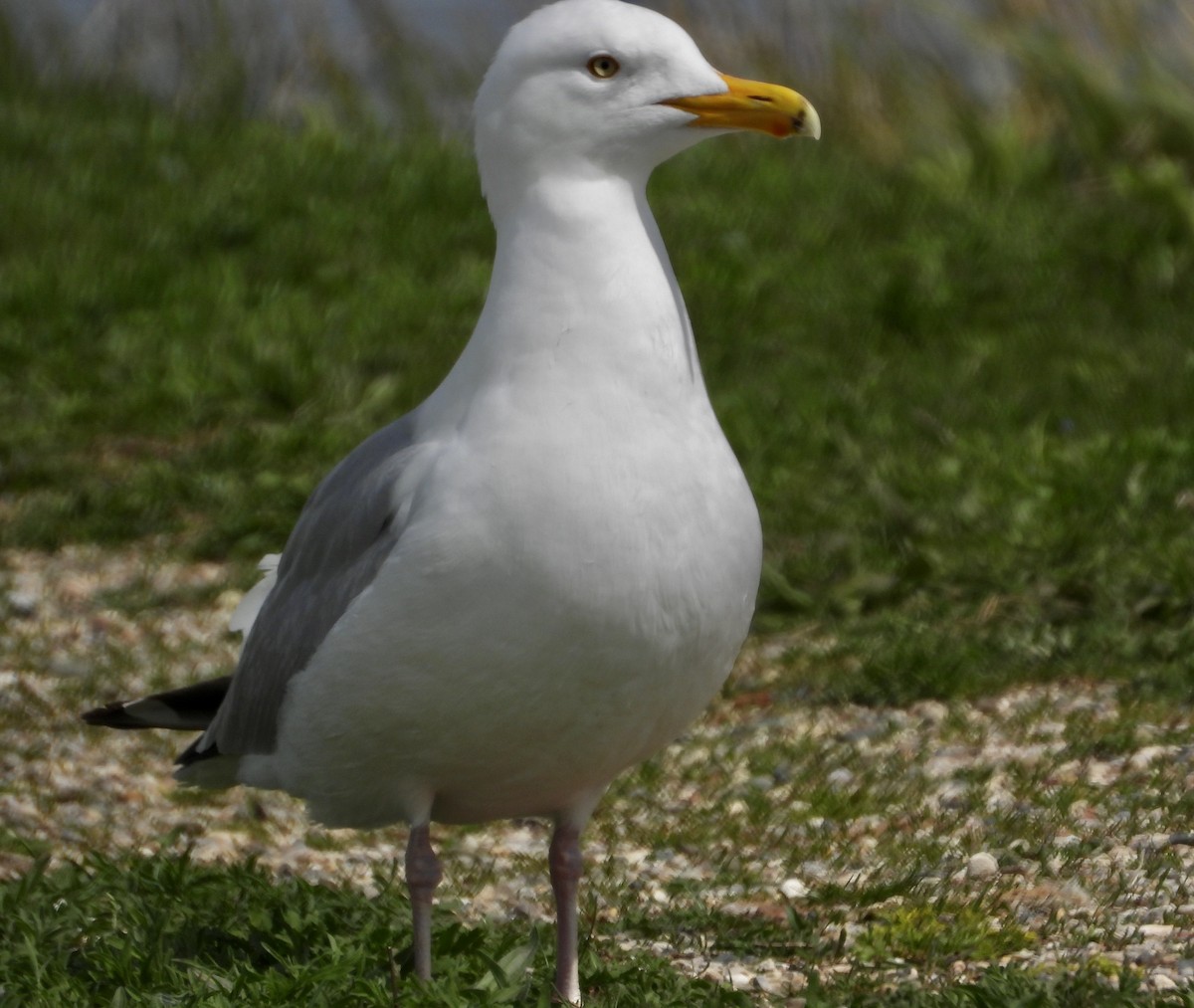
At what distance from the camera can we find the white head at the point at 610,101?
12.9 feet

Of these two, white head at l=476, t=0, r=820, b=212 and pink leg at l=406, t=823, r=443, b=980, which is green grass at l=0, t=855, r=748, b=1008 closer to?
pink leg at l=406, t=823, r=443, b=980

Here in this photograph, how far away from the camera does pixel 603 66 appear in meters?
3.97

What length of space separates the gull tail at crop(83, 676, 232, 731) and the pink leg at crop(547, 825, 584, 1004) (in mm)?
947

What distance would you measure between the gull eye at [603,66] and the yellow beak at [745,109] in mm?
107

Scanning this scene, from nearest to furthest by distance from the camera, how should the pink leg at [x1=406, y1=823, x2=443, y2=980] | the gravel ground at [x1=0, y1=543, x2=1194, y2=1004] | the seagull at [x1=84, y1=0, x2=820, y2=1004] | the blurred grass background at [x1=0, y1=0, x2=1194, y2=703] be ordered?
the seagull at [x1=84, y1=0, x2=820, y2=1004], the pink leg at [x1=406, y1=823, x2=443, y2=980], the gravel ground at [x1=0, y1=543, x2=1194, y2=1004], the blurred grass background at [x1=0, y1=0, x2=1194, y2=703]

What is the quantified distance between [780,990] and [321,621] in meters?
1.14

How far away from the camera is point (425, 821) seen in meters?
4.06

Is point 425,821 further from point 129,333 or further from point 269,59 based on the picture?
point 269,59

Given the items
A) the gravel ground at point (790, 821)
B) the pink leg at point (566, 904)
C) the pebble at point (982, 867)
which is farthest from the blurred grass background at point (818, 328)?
the pink leg at point (566, 904)

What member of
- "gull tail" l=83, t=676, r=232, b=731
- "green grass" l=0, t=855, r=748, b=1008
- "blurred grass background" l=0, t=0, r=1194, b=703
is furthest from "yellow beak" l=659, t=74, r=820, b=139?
"blurred grass background" l=0, t=0, r=1194, b=703

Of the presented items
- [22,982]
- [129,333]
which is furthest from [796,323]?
[22,982]

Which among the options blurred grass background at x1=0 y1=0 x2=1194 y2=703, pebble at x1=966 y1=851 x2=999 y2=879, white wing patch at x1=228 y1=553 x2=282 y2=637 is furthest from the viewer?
blurred grass background at x1=0 y1=0 x2=1194 y2=703

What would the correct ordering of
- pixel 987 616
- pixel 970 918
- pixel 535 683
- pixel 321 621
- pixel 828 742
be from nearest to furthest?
pixel 535 683, pixel 321 621, pixel 970 918, pixel 828 742, pixel 987 616

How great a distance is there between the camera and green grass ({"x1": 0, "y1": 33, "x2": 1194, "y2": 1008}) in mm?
4215
